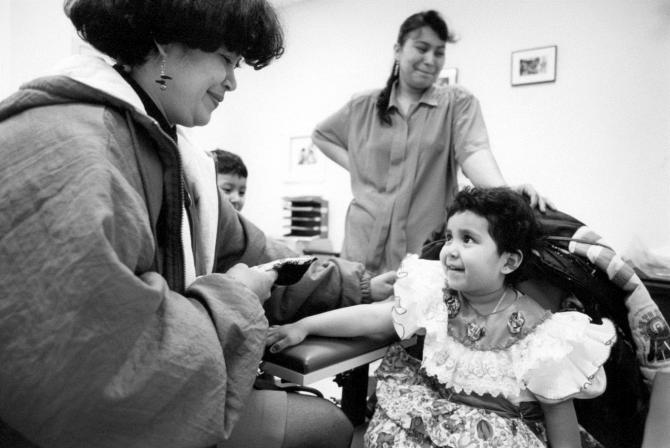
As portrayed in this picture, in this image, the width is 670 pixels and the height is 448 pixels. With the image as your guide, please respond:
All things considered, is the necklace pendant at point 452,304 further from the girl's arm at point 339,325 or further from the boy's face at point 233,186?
the boy's face at point 233,186

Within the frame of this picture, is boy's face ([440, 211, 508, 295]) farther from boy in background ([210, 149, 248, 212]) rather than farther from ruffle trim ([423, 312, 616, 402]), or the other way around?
boy in background ([210, 149, 248, 212])

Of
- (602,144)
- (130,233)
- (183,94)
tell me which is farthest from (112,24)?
(602,144)

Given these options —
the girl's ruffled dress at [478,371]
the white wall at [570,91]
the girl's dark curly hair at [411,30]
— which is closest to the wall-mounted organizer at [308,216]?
the white wall at [570,91]

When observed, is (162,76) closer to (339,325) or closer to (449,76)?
(339,325)

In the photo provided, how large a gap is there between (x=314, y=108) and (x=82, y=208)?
3720 mm

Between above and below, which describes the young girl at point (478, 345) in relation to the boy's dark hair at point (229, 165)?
below

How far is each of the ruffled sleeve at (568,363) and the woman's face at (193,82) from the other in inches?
35.1

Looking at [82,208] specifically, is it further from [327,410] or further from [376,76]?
[376,76]

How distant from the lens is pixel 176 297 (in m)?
0.73

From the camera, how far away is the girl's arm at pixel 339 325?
1.08 meters

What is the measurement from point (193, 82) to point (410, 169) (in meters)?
1.19

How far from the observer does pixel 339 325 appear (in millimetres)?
1181

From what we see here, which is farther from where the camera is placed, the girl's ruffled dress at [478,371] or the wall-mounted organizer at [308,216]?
the wall-mounted organizer at [308,216]

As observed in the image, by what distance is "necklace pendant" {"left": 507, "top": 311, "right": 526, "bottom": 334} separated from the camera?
1.20 metres
